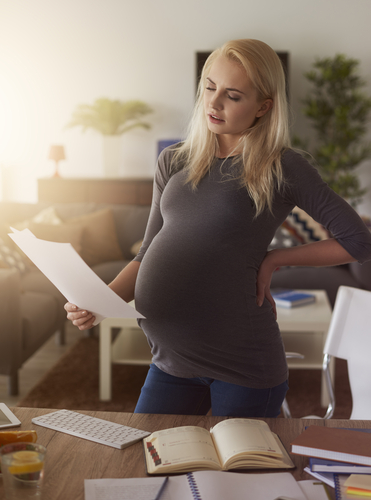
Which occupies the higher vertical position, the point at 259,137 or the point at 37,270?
the point at 259,137

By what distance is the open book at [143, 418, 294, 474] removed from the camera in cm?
80

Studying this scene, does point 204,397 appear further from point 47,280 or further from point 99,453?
point 47,280

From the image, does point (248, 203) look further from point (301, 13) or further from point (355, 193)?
point (301, 13)

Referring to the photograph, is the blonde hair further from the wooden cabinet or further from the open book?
the wooden cabinet

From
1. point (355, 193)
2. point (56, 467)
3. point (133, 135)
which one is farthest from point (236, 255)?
point (133, 135)

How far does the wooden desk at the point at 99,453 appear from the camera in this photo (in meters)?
0.77

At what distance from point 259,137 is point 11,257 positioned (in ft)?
8.14

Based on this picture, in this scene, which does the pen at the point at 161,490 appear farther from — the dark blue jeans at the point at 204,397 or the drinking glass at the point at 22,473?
the dark blue jeans at the point at 204,397

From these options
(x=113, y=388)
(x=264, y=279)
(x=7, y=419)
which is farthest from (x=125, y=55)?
(x=7, y=419)

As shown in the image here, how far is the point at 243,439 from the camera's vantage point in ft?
2.78

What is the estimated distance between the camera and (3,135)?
6.02 metres

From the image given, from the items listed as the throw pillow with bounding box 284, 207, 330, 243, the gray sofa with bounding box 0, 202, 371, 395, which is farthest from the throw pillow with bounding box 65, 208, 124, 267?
the throw pillow with bounding box 284, 207, 330, 243

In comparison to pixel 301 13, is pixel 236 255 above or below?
below

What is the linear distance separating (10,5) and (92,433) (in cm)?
595
